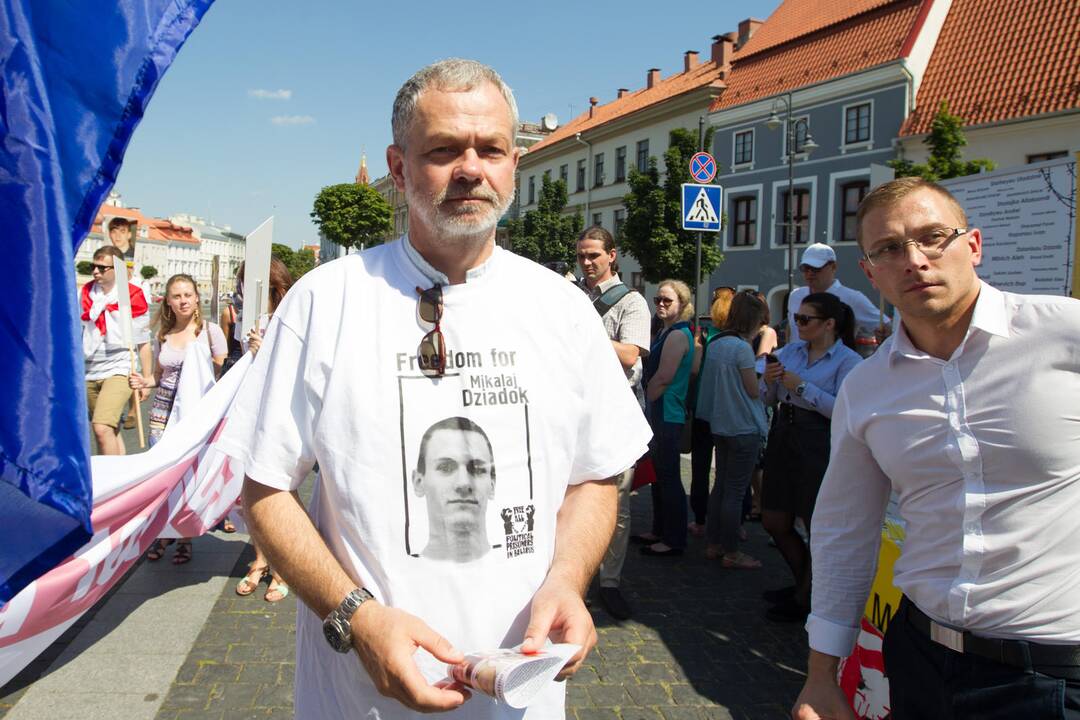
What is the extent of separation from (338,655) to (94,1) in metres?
1.34

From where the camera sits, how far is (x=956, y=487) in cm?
197

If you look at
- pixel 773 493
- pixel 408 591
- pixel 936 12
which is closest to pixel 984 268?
pixel 773 493

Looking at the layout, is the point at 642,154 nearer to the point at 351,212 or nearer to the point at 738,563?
the point at 738,563

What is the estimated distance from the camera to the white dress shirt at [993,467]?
72.8 inches

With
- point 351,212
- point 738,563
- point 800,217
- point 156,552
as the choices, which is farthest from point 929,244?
point 351,212

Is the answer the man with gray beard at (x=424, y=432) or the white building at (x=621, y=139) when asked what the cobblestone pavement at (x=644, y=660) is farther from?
the white building at (x=621, y=139)

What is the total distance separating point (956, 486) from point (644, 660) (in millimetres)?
2598

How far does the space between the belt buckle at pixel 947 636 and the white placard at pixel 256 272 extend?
12.8 ft

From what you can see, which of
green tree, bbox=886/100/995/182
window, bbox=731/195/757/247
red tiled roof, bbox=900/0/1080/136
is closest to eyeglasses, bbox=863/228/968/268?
green tree, bbox=886/100/995/182

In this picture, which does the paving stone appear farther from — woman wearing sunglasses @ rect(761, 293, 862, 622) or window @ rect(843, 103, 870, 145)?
window @ rect(843, 103, 870, 145)

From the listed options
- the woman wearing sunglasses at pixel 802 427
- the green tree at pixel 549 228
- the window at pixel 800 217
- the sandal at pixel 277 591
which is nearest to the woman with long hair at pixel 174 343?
the sandal at pixel 277 591

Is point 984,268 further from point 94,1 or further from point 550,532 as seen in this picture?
point 94,1

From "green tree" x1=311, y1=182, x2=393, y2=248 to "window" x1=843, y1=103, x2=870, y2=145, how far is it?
68.8 m

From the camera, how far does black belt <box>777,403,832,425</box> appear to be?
4773mm
